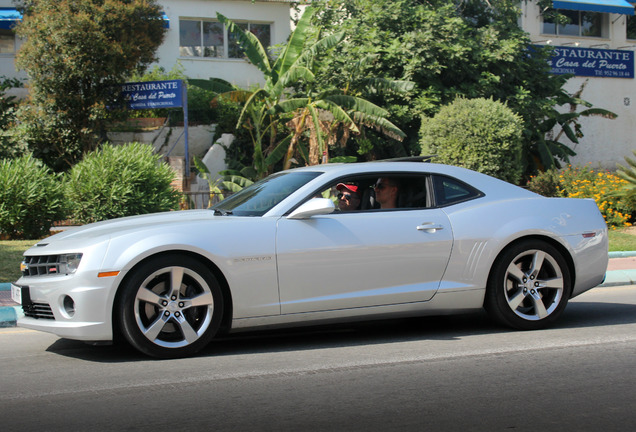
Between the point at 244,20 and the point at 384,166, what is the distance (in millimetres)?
20179

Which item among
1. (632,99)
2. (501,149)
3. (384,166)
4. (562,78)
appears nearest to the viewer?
(384,166)

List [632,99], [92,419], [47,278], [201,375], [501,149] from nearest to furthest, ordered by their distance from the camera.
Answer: [92,419] < [201,375] < [47,278] < [501,149] < [632,99]

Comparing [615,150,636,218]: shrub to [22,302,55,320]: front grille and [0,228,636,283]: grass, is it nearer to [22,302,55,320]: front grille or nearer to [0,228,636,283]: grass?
[0,228,636,283]: grass

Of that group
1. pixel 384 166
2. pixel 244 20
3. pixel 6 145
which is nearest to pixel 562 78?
pixel 244 20

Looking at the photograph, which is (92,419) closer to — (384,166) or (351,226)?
(351,226)

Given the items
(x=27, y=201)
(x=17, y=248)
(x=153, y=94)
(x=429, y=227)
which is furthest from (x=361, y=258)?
(x=153, y=94)

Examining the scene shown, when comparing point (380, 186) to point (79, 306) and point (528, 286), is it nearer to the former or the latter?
point (528, 286)

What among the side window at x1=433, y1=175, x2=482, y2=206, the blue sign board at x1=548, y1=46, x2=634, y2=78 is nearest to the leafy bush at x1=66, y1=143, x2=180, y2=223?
the side window at x1=433, y1=175, x2=482, y2=206

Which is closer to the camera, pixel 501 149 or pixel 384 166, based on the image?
pixel 384 166

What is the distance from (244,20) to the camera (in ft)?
84.2

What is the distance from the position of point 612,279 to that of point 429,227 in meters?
5.46

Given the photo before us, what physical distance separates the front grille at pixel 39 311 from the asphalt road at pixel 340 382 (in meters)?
0.39

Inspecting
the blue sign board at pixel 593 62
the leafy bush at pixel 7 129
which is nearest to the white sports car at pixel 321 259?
the leafy bush at pixel 7 129

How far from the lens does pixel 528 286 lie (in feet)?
22.6
